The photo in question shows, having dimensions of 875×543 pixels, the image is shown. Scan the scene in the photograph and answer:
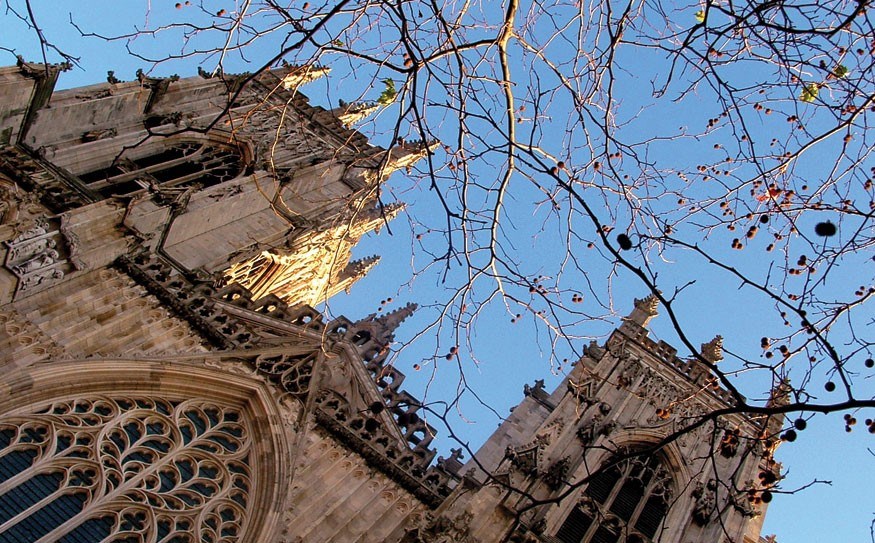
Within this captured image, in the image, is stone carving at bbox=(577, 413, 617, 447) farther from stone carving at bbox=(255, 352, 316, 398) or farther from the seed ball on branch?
the seed ball on branch

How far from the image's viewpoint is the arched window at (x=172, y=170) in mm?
17922

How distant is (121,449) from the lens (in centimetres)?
1262

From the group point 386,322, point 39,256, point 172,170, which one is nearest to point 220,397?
point 39,256

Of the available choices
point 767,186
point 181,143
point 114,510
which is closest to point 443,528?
point 114,510

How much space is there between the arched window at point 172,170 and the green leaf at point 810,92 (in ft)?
43.3

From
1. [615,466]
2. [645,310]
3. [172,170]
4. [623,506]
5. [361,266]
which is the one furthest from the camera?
[361,266]

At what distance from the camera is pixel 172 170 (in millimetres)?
21500

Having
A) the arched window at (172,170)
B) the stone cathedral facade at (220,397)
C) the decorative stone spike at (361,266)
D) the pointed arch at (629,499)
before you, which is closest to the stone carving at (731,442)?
the stone cathedral facade at (220,397)

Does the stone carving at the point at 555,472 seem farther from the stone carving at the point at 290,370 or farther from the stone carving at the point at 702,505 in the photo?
the stone carving at the point at 290,370

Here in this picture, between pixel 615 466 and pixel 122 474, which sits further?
pixel 615 466

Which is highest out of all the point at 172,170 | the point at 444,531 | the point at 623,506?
the point at 623,506

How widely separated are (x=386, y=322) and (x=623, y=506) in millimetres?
7570

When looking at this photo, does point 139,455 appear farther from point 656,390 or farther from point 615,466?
point 656,390

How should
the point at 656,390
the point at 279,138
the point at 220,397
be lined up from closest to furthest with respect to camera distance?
1. the point at 220,397
2. the point at 656,390
3. the point at 279,138
